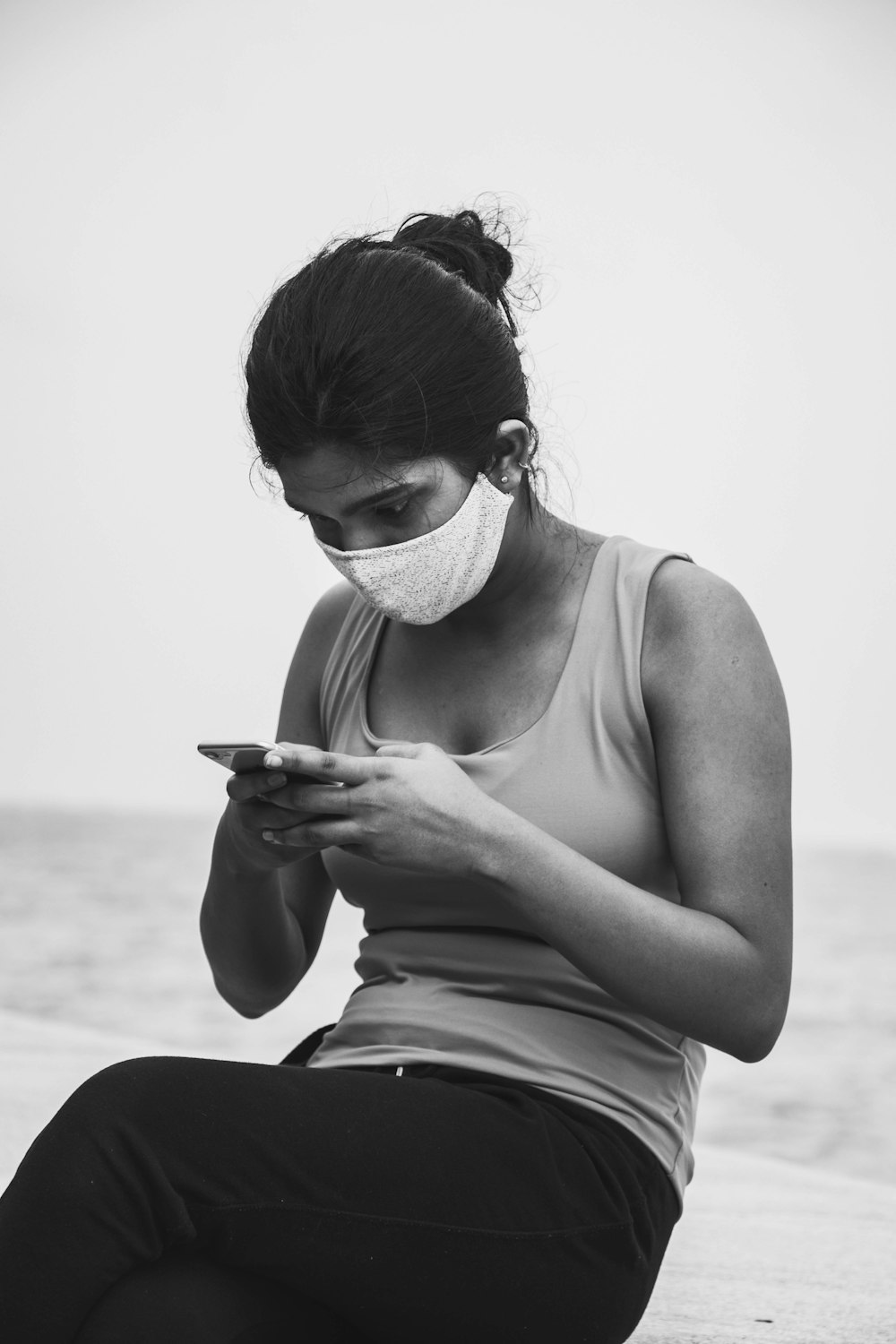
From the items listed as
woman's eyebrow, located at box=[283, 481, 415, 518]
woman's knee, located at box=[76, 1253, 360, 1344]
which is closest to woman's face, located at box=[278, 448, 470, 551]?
woman's eyebrow, located at box=[283, 481, 415, 518]

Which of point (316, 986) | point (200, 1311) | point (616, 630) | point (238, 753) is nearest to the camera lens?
point (200, 1311)

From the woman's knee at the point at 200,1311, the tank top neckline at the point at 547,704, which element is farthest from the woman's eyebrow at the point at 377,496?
the woman's knee at the point at 200,1311

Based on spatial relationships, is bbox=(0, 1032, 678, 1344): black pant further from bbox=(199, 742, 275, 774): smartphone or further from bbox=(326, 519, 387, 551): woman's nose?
bbox=(326, 519, 387, 551): woman's nose

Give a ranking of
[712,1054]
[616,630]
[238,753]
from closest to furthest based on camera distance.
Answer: [238,753] → [616,630] → [712,1054]

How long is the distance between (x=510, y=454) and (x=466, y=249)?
0.74 ft

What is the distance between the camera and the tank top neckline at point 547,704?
54.7 inches

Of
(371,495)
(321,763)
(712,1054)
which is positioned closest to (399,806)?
(321,763)

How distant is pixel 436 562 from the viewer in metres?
1.39

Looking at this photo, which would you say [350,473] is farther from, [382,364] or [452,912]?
[452,912]

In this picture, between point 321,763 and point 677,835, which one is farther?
point 677,835

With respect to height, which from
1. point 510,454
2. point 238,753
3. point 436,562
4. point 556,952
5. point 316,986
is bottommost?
point 316,986

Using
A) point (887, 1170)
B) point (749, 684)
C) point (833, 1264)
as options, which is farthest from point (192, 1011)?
point (749, 684)

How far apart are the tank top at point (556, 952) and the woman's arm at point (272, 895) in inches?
4.9

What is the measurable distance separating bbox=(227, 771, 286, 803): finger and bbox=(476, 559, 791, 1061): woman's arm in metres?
0.17
